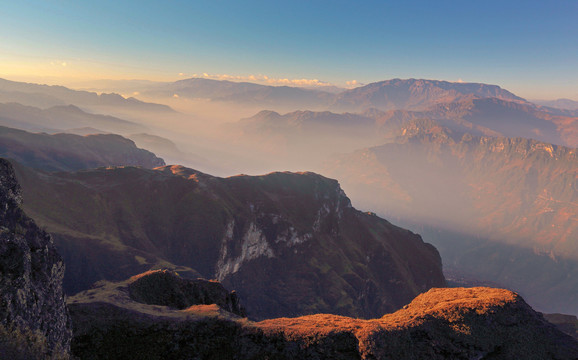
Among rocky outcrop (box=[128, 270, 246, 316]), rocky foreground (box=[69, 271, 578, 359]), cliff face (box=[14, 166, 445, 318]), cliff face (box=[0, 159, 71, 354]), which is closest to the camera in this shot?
cliff face (box=[0, 159, 71, 354])

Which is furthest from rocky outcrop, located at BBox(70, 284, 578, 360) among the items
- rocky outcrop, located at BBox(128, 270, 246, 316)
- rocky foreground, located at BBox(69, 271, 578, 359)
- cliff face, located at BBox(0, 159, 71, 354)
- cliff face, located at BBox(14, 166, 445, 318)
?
cliff face, located at BBox(14, 166, 445, 318)

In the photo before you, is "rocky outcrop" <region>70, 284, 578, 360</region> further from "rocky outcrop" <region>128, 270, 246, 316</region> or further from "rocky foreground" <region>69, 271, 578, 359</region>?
"rocky outcrop" <region>128, 270, 246, 316</region>

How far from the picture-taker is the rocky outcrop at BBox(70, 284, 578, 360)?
33.1 metres

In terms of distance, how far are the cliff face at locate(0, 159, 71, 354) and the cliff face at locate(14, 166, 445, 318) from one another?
Result: 6093cm

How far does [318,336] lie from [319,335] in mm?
176

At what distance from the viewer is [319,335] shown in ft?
115

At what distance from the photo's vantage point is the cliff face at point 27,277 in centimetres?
2339

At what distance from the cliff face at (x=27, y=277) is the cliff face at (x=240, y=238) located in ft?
200

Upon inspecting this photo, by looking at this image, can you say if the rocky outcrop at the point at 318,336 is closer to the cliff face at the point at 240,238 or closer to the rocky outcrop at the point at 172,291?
the rocky outcrop at the point at 172,291

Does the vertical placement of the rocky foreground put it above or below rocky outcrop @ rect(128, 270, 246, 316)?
above

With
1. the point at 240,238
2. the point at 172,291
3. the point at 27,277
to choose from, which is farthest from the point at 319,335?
the point at 240,238

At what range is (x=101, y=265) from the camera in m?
86.2

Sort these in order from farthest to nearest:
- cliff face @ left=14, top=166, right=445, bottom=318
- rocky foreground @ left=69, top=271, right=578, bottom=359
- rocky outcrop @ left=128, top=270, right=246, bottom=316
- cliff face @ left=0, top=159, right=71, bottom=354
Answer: cliff face @ left=14, top=166, right=445, bottom=318
rocky outcrop @ left=128, top=270, right=246, bottom=316
rocky foreground @ left=69, top=271, right=578, bottom=359
cliff face @ left=0, top=159, right=71, bottom=354

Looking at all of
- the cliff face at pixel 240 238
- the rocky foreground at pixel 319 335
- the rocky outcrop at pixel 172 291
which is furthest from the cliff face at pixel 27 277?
the cliff face at pixel 240 238
